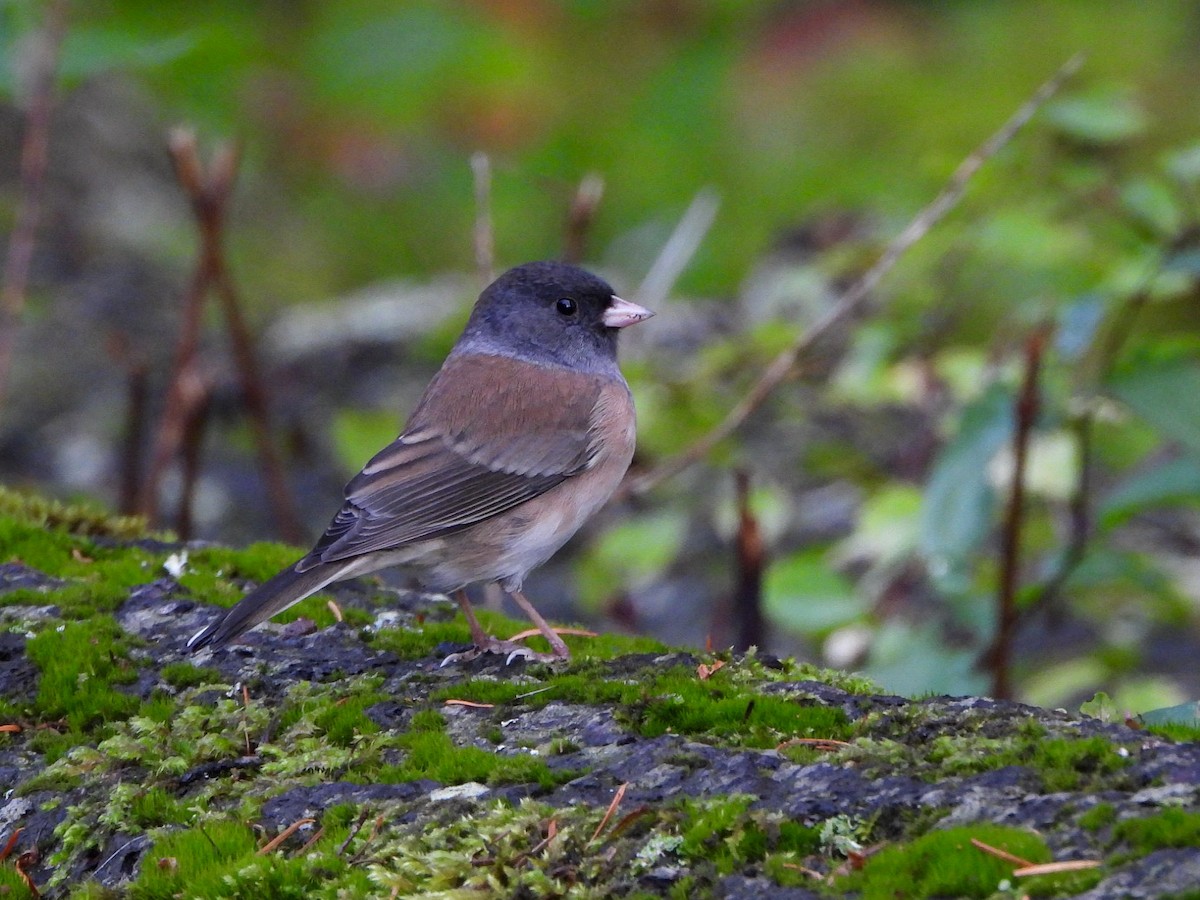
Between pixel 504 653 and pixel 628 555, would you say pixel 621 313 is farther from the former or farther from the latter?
pixel 504 653

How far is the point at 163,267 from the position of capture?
724 cm

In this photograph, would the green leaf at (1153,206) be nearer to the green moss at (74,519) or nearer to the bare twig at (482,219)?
the bare twig at (482,219)

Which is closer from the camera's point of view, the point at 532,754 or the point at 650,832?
the point at 650,832

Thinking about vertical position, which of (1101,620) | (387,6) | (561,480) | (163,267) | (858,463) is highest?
(387,6)

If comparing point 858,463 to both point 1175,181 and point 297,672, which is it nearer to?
point 1175,181

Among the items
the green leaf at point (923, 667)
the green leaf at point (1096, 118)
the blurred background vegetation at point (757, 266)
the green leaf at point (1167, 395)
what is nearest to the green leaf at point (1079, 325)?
the blurred background vegetation at point (757, 266)

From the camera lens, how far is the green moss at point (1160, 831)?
1721 millimetres

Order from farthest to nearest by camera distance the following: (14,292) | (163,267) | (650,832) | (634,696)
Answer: (163,267) → (14,292) → (634,696) → (650,832)

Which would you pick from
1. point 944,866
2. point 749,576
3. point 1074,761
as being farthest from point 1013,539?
point 944,866

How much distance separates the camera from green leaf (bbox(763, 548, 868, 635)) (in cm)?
385

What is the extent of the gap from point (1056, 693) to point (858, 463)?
1.31 m

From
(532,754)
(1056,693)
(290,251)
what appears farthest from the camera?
(290,251)

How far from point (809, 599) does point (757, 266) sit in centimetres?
318

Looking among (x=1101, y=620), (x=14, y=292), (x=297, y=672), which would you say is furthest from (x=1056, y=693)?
(x=14, y=292)
